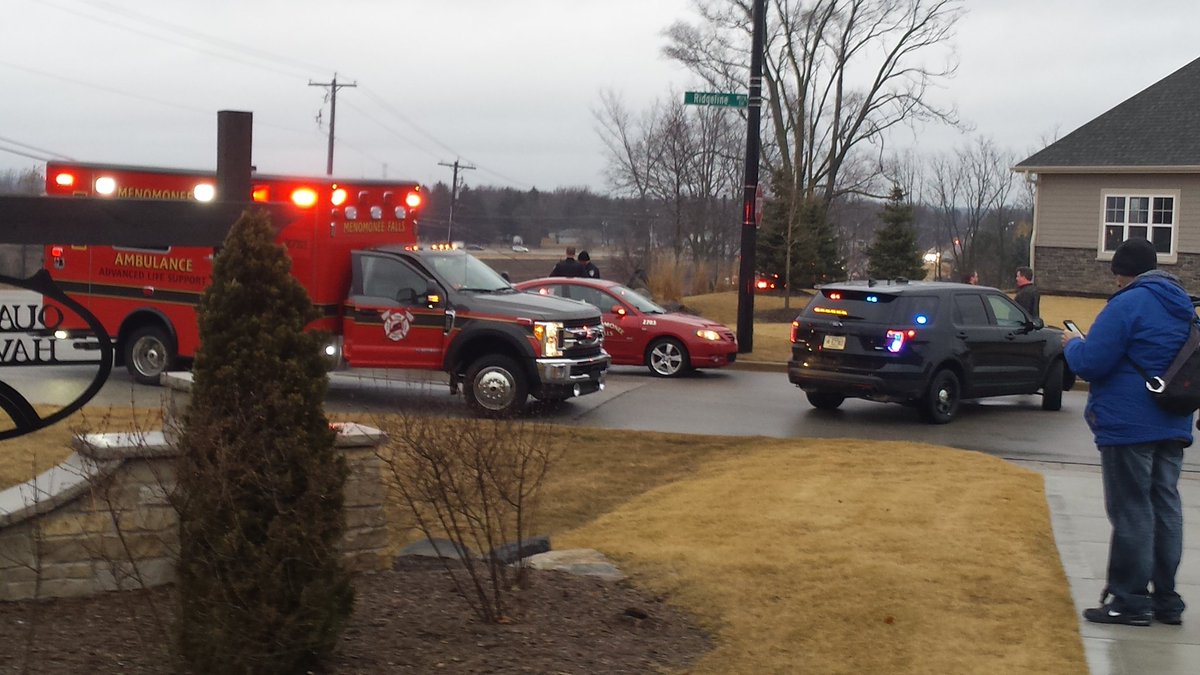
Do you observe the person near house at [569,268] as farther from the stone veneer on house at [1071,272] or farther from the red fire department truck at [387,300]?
the stone veneer on house at [1071,272]

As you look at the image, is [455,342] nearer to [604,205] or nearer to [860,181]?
[860,181]

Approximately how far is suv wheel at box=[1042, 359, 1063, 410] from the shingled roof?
19.4m

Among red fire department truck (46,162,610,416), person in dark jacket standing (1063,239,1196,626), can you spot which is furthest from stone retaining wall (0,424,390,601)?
red fire department truck (46,162,610,416)

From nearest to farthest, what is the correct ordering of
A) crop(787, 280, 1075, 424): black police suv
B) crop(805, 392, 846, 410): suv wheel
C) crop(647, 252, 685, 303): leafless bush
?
crop(787, 280, 1075, 424): black police suv, crop(805, 392, 846, 410): suv wheel, crop(647, 252, 685, 303): leafless bush

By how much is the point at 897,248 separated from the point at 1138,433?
35.0 m

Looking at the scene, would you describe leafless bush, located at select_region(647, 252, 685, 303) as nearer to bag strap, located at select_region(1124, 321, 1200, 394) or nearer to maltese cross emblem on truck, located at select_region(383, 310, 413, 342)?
maltese cross emblem on truck, located at select_region(383, 310, 413, 342)

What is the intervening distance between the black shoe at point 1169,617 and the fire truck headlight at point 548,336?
8.20m

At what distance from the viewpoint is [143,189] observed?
46.3 ft

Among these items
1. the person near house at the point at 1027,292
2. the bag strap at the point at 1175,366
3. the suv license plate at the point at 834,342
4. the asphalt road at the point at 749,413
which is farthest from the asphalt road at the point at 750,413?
the bag strap at the point at 1175,366

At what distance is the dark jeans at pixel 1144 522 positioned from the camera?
610 centimetres

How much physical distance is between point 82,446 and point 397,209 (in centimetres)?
867

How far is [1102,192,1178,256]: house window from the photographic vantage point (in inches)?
1324

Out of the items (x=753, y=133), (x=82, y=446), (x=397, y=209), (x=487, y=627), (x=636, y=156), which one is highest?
(x=636, y=156)

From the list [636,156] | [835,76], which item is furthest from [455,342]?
[636,156]
